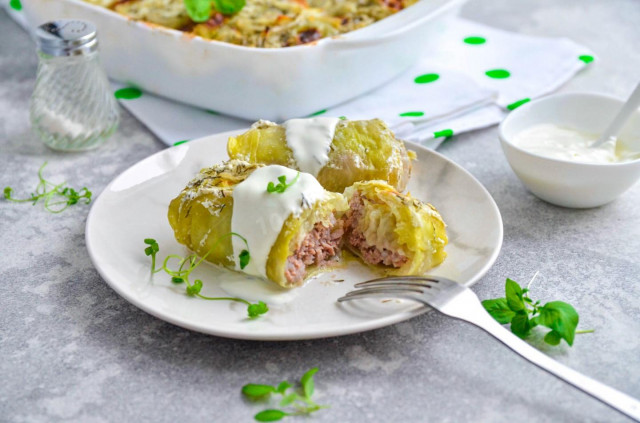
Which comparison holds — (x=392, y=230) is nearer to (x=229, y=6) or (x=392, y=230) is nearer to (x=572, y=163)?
(x=572, y=163)

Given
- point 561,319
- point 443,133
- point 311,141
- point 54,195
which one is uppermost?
point 311,141

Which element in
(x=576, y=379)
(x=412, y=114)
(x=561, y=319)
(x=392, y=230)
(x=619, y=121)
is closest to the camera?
(x=576, y=379)

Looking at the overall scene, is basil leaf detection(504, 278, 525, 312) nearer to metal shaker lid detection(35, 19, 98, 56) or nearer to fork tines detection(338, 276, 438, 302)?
fork tines detection(338, 276, 438, 302)

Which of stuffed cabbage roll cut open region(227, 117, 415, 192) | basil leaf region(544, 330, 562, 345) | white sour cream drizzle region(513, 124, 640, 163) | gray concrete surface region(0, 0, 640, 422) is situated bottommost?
gray concrete surface region(0, 0, 640, 422)

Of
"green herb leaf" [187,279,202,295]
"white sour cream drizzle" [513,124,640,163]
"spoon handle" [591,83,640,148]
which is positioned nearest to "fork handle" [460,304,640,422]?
"green herb leaf" [187,279,202,295]

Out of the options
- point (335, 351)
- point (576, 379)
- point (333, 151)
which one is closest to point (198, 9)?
point (333, 151)

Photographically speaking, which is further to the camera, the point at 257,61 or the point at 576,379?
the point at 257,61

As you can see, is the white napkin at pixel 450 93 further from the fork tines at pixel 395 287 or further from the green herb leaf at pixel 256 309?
the green herb leaf at pixel 256 309
